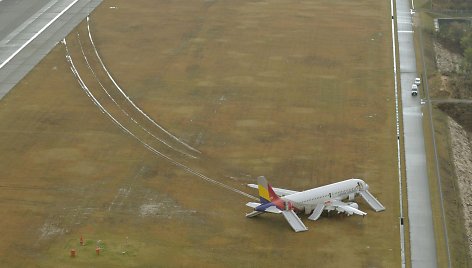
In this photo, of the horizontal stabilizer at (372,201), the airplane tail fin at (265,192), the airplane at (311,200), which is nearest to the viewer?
the airplane tail fin at (265,192)

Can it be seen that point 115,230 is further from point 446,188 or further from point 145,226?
point 446,188

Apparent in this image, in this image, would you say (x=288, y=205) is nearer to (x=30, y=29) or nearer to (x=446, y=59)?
(x=446, y=59)

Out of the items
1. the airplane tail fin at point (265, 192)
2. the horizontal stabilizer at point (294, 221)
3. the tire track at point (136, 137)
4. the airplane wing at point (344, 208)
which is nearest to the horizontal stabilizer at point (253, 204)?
the airplane tail fin at point (265, 192)

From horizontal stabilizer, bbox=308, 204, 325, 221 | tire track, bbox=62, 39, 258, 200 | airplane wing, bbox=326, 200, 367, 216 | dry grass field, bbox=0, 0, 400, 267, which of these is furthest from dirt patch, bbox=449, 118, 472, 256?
tire track, bbox=62, 39, 258, 200

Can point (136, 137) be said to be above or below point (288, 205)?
below

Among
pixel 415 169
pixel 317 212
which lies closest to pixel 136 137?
pixel 317 212

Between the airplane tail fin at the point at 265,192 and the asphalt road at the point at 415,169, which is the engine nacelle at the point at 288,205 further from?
the asphalt road at the point at 415,169
